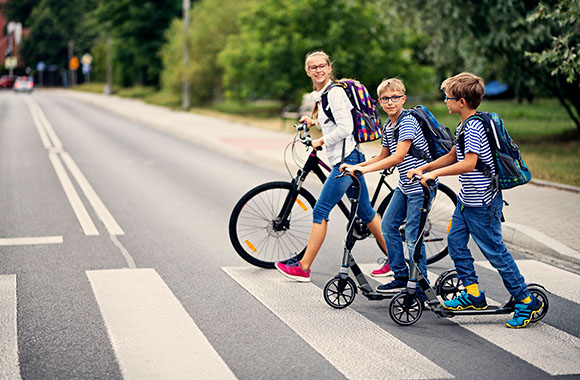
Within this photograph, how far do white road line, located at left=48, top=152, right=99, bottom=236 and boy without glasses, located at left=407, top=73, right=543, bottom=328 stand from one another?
4394 mm

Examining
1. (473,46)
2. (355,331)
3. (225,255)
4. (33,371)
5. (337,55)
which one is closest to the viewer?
(33,371)

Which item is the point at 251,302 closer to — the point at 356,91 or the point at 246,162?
the point at 356,91

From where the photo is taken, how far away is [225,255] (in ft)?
23.4

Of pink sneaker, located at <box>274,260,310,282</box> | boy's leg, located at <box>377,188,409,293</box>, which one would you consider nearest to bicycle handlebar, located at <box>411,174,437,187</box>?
boy's leg, located at <box>377,188,409,293</box>

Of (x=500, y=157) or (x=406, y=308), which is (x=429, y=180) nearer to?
(x=500, y=157)

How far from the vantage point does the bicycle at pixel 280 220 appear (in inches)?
252

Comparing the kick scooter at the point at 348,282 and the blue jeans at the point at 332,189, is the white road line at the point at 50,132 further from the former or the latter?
the kick scooter at the point at 348,282

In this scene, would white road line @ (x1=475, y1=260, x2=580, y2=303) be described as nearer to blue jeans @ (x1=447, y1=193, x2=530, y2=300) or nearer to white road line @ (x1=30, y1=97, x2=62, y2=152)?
blue jeans @ (x1=447, y1=193, x2=530, y2=300)

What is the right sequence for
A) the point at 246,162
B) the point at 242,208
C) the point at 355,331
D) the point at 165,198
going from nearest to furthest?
the point at 355,331, the point at 242,208, the point at 165,198, the point at 246,162

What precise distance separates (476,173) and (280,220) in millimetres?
2022

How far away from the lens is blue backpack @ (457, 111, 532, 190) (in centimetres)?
485

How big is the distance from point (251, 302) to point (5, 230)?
12.9 feet

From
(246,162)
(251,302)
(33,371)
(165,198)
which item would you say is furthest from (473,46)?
(33,371)

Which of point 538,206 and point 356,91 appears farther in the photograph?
point 538,206
